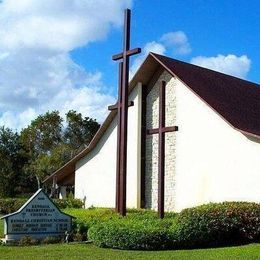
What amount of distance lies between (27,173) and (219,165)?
130ft

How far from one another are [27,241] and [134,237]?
327 centimetres

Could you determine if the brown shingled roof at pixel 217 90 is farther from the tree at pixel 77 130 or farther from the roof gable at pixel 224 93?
the tree at pixel 77 130

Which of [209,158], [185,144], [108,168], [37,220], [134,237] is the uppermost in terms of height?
[185,144]

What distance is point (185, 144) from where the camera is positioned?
922 inches

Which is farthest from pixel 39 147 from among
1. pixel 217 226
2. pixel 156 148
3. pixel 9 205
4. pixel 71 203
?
pixel 217 226

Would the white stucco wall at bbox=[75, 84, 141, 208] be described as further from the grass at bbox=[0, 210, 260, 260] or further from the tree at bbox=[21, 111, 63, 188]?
the tree at bbox=[21, 111, 63, 188]

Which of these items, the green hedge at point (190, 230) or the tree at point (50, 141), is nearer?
the green hedge at point (190, 230)

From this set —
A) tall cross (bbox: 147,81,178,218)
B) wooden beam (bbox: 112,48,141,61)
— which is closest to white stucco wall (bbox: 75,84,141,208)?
wooden beam (bbox: 112,48,141,61)

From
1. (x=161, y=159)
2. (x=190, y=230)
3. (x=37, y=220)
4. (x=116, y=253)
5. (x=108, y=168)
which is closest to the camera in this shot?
(x=116, y=253)

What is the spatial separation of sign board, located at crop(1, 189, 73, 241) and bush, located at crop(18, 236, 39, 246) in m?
0.24

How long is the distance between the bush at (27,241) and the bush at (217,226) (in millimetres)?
3978

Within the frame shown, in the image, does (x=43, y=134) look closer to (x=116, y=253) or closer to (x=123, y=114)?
(x=123, y=114)

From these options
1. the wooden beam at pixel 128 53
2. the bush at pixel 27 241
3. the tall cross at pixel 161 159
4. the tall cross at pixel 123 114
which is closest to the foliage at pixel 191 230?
the bush at pixel 27 241

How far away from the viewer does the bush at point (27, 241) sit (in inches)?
575
